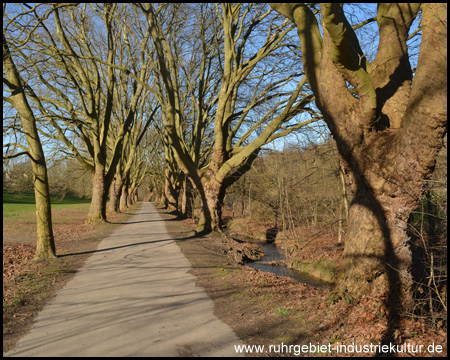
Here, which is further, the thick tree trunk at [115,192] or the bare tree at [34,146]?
the thick tree trunk at [115,192]

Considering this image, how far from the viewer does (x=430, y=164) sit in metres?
4.70

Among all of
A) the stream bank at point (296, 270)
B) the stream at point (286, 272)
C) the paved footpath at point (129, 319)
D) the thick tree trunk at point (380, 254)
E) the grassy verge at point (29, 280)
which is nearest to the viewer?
the paved footpath at point (129, 319)

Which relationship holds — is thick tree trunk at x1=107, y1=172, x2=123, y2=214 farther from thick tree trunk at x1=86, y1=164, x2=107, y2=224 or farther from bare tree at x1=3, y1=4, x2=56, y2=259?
bare tree at x1=3, y1=4, x2=56, y2=259

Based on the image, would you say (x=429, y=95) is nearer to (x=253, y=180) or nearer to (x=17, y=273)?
(x=17, y=273)

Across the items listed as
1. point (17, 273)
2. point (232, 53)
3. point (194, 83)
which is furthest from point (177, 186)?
point (17, 273)

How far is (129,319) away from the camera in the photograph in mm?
4855

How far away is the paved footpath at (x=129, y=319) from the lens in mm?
3947

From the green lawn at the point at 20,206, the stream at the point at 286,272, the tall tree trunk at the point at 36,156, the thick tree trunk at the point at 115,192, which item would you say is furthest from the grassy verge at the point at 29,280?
the thick tree trunk at the point at 115,192

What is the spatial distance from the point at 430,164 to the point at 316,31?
305 cm

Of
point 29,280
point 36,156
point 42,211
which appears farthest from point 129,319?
point 36,156

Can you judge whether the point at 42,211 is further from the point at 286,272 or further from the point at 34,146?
the point at 286,272

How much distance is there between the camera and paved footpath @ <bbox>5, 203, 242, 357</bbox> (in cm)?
395

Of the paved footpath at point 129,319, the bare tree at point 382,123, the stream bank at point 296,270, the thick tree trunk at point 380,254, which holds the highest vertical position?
the bare tree at point 382,123

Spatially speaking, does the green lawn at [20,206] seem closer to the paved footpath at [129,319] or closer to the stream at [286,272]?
the stream at [286,272]
